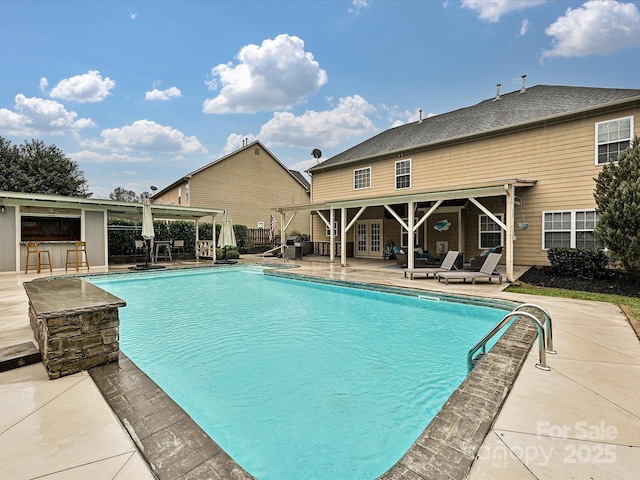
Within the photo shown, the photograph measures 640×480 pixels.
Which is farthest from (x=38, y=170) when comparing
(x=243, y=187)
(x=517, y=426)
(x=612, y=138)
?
(x=612, y=138)

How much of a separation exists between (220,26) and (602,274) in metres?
17.5

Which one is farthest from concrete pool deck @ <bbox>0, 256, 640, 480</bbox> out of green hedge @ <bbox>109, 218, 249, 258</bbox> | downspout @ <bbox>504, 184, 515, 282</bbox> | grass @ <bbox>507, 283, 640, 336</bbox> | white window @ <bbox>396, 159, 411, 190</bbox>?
green hedge @ <bbox>109, 218, 249, 258</bbox>

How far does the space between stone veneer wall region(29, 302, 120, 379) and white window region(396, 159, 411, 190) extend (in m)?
13.1

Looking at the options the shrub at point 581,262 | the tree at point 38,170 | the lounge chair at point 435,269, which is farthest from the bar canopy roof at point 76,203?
the tree at point 38,170

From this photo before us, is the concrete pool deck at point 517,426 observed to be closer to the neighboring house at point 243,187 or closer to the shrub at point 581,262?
the shrub at point 581,262

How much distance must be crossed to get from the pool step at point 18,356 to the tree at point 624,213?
10629 mm

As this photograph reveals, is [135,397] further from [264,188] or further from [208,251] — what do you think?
[264,188]

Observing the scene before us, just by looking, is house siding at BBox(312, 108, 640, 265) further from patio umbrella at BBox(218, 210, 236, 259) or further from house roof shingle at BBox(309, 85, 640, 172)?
patio umbrella at BBox(218, 210, 236, 259)

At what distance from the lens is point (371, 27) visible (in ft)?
50.6

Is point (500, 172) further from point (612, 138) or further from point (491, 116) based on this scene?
point (612, 138)

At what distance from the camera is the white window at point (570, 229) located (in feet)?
31.9

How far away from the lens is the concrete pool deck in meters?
1.78

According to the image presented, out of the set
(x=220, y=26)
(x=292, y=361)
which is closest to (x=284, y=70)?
(x=220, y=26)

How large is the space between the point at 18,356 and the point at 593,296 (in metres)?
9.73
